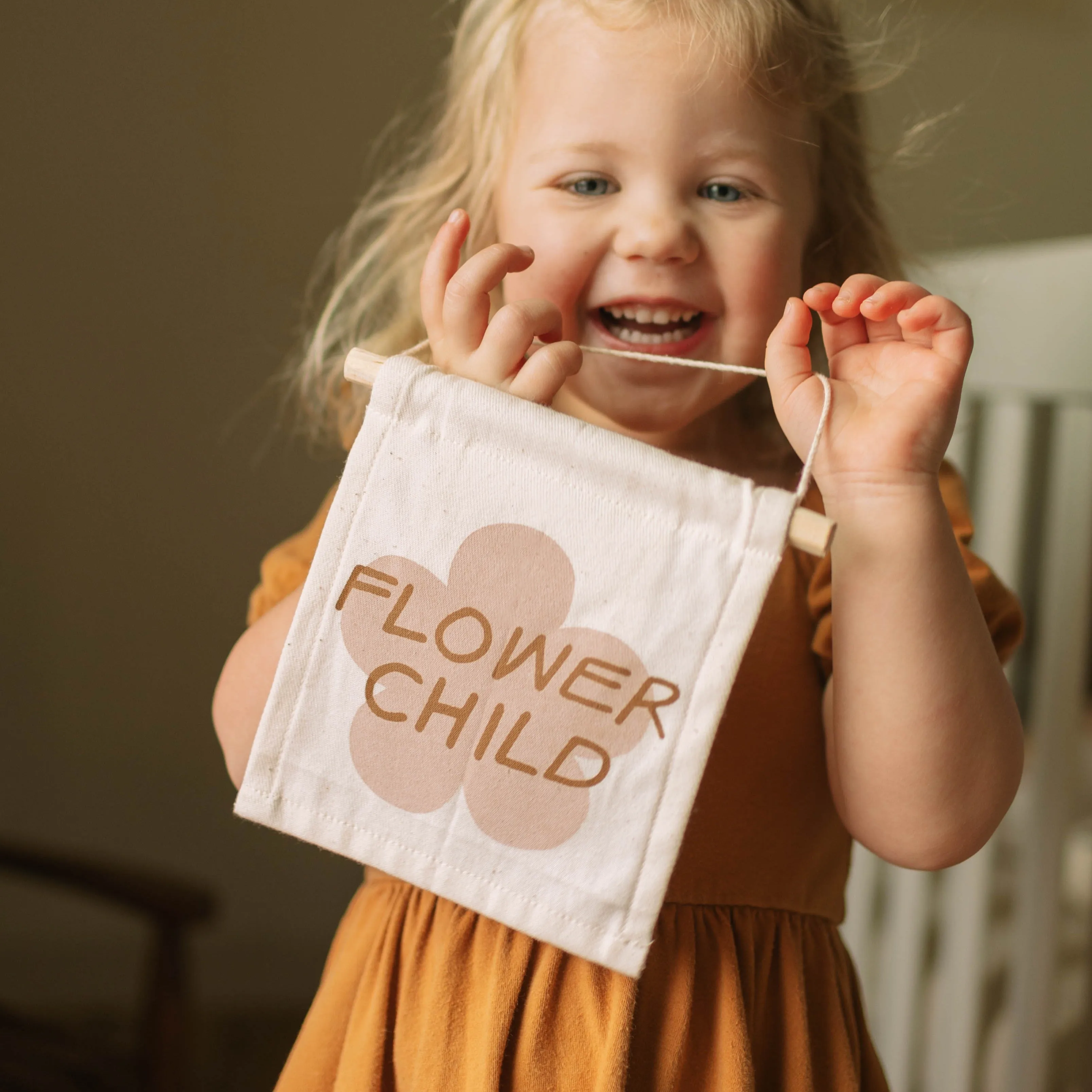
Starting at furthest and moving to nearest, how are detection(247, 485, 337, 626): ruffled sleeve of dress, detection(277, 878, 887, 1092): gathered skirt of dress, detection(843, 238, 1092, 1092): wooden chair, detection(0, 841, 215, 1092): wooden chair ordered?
detection(0, 841, 215, 1092): wooden chair < detection(843, 238, 1092, 1092): wooden chair < detection(247, 485, 337, 626): ruffled sleeve of dress < detection(277, 878, 887, 1092): gathered skirt of dress

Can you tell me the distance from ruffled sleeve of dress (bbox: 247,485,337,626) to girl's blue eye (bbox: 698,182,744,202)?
0.89ft

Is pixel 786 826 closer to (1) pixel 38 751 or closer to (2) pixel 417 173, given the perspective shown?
(2) pixel 417 173

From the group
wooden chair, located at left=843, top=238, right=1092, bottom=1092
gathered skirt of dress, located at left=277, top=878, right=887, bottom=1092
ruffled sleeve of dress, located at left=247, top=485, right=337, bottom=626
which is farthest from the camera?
wooden chair, located at left=843, top=238, right=1092, bottom=1092

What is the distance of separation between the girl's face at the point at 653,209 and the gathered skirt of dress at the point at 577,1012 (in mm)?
290

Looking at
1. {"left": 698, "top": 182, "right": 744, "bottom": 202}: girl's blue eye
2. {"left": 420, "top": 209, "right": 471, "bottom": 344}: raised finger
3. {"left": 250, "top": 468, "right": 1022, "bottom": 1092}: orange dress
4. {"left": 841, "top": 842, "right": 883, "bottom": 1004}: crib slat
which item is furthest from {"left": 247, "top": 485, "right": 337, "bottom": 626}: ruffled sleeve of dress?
{"left": 841, "top": 842, "right": 883, "bottom": 1004}: crib slat

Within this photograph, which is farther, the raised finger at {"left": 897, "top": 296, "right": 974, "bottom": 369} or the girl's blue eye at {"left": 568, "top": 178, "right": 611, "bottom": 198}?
the girl's blue eye at {"left": 568, "top": 178, "right": 611, "bottom": 198}

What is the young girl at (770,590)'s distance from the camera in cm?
50

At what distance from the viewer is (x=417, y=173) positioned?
2.72 feet

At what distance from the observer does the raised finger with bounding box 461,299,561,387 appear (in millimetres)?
521

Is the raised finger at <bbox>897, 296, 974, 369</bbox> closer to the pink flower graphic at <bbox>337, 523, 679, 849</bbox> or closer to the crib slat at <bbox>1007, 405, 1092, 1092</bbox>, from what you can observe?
the pink flower graphic at <bbox>337, 523, 679, 849</bbox>

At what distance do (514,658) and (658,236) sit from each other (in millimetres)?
241

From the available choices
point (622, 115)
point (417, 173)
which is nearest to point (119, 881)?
point (417, 173)

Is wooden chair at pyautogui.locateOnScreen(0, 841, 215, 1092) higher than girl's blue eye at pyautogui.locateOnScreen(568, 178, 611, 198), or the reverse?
girl's blue eye at pyautogui.locateOnScreen(568, 178, 611, 198)

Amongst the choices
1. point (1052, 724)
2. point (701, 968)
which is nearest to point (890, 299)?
point (701, 968)
